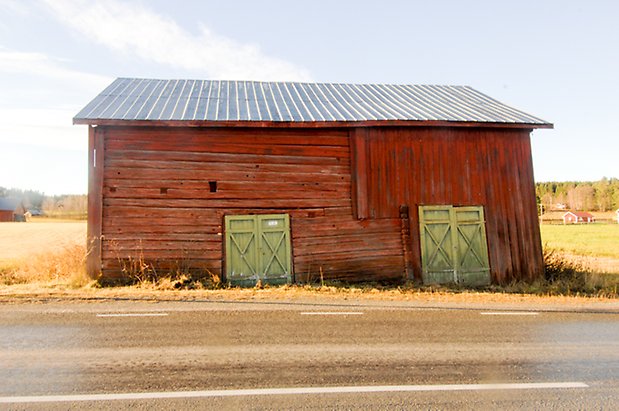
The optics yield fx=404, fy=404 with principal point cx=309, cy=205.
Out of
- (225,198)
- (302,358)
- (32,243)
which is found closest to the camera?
(302,358)

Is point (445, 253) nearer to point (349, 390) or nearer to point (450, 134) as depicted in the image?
point (450, 134)

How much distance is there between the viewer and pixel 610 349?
18.0ft

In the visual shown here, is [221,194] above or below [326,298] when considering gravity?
above


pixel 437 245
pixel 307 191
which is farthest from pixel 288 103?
pixel 437 245

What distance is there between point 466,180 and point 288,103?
6.32m

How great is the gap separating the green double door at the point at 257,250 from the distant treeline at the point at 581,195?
455 ft

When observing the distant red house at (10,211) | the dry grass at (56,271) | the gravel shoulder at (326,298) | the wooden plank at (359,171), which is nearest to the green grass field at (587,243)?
the gravel shoulder at (326,298)

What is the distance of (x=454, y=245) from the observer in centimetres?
1236

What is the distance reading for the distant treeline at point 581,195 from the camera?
142750mm

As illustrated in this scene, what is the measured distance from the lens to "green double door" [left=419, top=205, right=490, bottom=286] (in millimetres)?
12180

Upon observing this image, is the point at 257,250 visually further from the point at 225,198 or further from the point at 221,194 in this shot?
the point at 221,194

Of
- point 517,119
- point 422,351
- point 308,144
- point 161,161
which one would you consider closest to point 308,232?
point 308,144

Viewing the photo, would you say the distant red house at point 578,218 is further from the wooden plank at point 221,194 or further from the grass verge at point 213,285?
the wooden plank at point 221,194

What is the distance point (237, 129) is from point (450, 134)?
6579 millimetres
